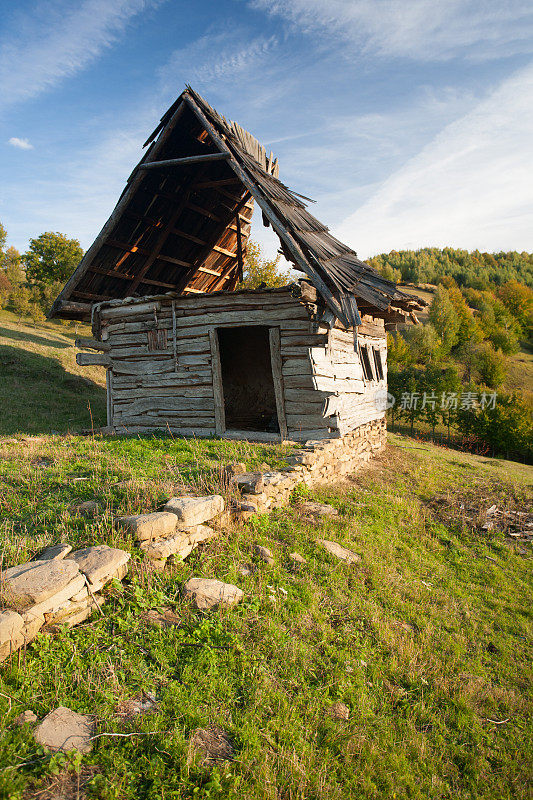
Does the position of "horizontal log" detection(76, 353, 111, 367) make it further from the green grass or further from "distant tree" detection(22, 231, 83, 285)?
"distant tree" detection(22, 231, 83, 285)

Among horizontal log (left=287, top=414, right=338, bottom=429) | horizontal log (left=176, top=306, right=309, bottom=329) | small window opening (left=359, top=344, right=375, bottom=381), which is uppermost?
horizontal log (left=176, top=306, right=309, bottom=329)

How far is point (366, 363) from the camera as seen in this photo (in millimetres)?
12617

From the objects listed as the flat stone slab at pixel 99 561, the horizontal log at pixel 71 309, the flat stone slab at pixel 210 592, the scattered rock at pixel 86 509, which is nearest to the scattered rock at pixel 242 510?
the flat stone slab at pixel 210 592

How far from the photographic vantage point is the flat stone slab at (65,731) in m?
2.31

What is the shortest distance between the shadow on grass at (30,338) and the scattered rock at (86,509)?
19.9m

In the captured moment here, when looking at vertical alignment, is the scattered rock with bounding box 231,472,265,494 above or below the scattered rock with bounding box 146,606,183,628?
above

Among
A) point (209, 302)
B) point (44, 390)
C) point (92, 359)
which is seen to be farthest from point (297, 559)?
point (44, 390)

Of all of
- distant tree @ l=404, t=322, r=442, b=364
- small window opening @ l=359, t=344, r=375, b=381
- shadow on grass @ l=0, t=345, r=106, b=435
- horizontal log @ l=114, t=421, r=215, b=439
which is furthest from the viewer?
distant tree @ l=404, t=322, r=442, b=364

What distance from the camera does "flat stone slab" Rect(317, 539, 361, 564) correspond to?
514cm

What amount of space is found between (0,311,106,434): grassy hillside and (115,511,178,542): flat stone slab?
281 inches

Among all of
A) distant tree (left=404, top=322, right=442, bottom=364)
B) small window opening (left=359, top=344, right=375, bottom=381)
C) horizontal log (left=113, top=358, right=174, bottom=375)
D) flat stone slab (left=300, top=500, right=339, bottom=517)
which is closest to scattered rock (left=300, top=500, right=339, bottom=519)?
flat stone slab (left=300, top=500, right=339, bottom=517)

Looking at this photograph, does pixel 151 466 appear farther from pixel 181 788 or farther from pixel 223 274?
pixel 223 274

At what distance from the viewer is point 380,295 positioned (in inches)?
372

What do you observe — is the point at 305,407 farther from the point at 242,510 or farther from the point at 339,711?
the point at 339,711
